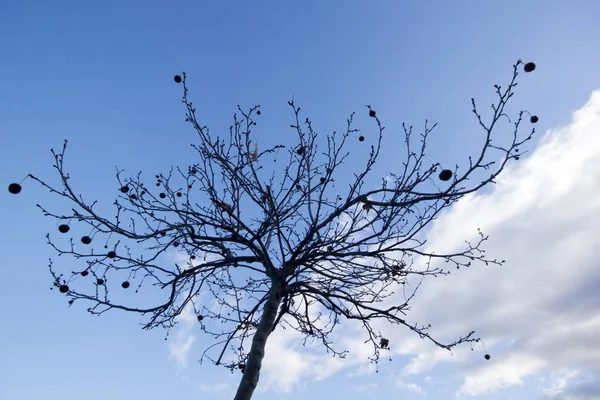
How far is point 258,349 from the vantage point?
461 cm

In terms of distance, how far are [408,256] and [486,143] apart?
173 centimetres

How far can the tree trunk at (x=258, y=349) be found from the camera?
4.35 m

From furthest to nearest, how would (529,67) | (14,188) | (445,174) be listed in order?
(445,174)
(529,67)
(14,188)

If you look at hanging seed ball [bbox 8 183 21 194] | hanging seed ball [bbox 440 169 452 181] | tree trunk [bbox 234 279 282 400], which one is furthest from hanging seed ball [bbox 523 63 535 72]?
hanging seed ball [bbox 8 183 21 194]

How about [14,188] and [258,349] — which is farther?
[258,349]

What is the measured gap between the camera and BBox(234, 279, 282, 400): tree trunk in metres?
4.35

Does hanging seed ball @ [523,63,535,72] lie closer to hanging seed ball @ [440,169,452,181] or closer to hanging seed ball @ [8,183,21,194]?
hanging seed ball @ [440,169,452,181]

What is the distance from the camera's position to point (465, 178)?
17.1 ft

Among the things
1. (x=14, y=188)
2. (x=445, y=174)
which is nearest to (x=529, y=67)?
(x=445, y=174)

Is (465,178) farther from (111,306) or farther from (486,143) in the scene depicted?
(111,306)

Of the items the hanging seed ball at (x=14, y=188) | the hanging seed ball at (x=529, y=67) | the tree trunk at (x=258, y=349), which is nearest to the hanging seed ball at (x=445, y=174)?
the hanging seed ball at (x=529, y=67)

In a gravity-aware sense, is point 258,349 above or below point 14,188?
below

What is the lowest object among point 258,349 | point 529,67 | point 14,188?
point 258,349

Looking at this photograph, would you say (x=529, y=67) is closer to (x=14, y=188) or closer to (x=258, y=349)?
(x=258, y=349)
